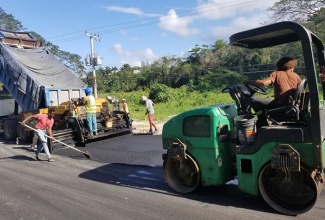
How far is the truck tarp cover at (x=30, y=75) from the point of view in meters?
11.0

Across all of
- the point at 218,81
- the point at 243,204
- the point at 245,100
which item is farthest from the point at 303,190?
the point at 218,81

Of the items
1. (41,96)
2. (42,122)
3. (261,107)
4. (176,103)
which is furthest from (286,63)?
(176,103)

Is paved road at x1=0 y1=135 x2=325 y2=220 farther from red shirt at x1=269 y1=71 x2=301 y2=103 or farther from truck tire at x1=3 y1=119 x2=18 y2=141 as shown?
truck tire at x1=3 y1=119 x2=18 y2=141

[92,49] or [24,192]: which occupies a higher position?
[92,49]

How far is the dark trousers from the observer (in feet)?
15.2

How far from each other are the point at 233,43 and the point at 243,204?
7.36 feet

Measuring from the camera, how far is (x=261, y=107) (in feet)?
15.4

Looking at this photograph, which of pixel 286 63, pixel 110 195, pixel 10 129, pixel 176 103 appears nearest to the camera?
pixel 286 63

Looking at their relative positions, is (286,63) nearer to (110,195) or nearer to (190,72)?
(110,195)

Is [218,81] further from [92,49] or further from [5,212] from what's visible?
[5,212]

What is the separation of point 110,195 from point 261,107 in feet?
8.94

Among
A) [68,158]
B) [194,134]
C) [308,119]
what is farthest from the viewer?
[68,158]

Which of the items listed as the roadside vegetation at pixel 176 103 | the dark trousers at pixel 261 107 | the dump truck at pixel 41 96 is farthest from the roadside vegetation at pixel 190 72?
the dark trousers at pixel 261 107

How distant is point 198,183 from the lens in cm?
505
